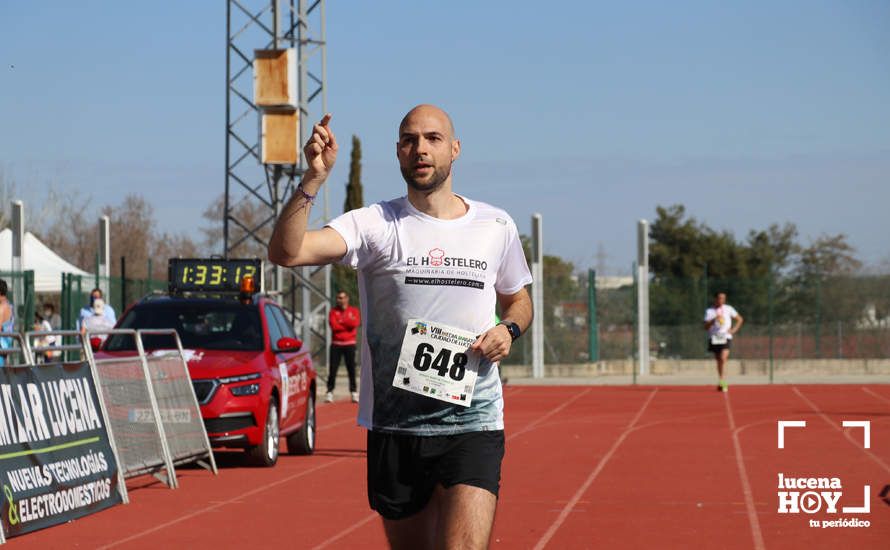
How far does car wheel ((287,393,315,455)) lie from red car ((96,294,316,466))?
1cm

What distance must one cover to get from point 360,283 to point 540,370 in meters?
29.8

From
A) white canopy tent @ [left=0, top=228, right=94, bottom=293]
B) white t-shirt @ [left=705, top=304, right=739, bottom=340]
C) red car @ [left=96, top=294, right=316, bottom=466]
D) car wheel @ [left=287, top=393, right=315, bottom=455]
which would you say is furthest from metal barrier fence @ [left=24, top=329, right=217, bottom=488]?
white canopy tent @ [left=0, top=228, right=94, bottom=293]

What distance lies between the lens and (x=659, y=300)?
37.8 metres

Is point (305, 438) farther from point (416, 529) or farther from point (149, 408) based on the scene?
point (416, 529)

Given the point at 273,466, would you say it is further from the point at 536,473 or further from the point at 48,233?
the point at 48,233

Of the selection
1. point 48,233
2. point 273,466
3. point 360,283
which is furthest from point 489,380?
point 48,233

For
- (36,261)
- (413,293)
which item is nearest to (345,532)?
(413,293)

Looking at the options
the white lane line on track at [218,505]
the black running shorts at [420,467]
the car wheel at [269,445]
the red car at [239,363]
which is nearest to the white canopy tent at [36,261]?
the red car at [239,363]

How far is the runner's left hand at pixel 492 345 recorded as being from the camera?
5.88m

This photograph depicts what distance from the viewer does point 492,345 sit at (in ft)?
19.3

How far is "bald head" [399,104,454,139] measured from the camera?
5926mm

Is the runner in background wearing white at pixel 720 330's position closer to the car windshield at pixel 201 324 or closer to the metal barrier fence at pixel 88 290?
the metal barrier fence at pixel 88 290

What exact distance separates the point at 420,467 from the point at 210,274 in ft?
43.0

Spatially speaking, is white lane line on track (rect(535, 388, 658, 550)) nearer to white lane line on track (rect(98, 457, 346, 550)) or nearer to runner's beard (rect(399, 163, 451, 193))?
white lane line on track (rect(98, 457, 346, 550))
